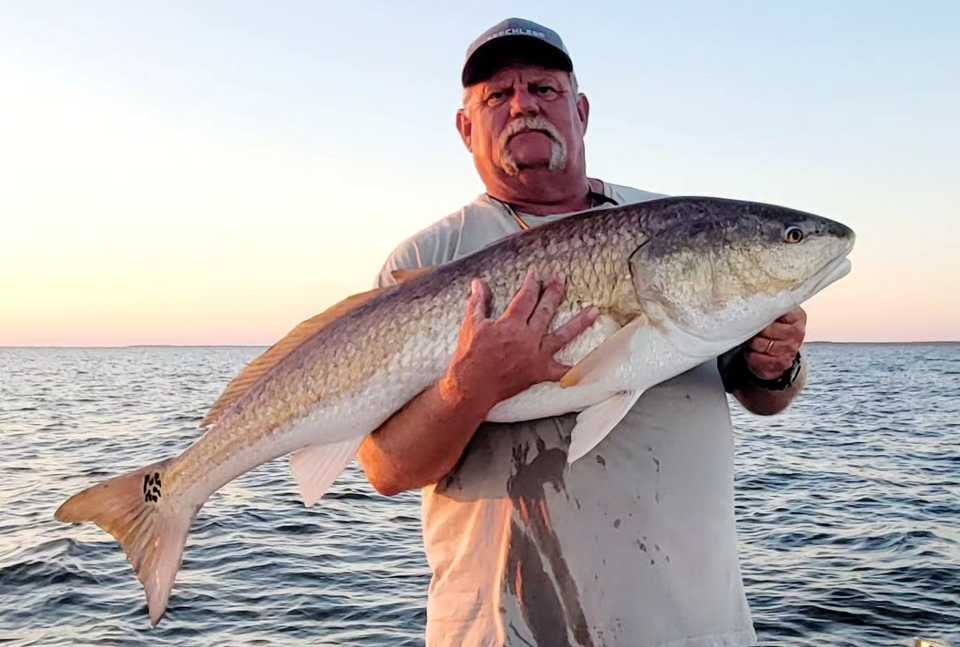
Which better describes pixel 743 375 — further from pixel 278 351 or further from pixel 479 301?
pixel 278 351

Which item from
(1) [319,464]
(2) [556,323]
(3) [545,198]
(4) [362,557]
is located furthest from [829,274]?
(4) [362,557]

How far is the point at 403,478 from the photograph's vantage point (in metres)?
3.68

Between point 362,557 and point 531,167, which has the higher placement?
point 531,167

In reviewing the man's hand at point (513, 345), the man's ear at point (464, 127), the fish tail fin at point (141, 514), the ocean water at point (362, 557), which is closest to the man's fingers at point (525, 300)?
the man's hand at point (513, 345)

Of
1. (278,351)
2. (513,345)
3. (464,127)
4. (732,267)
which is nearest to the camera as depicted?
(513,345)

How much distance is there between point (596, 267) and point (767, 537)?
401 inches

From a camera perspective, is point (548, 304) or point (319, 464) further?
point (319, 464)

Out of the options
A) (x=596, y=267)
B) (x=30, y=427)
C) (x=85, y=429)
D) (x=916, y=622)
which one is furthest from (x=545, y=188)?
(x=30, y=427)

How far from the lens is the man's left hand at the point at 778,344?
3.69 meters

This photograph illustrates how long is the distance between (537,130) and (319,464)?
1.76 m

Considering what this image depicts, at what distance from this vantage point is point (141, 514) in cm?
382

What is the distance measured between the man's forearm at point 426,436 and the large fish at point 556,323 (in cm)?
9

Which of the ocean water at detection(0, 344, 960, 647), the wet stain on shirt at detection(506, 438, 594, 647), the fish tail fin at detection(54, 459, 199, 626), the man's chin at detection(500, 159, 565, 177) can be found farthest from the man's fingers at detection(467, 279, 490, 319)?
the ocean water at detection(0, 344, 960, 647)

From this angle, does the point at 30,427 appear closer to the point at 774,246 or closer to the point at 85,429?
the point at 85,429
